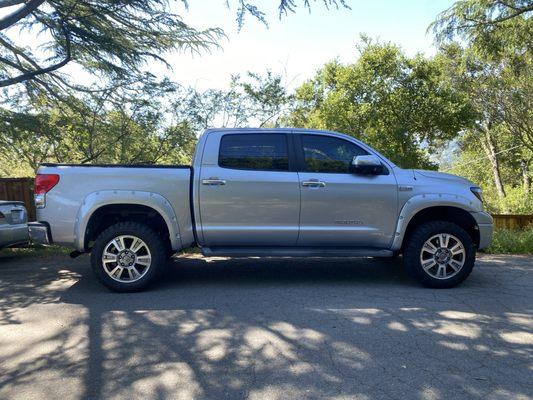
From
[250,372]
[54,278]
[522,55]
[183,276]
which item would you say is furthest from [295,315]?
[522,55]

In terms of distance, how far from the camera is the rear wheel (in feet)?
19.1

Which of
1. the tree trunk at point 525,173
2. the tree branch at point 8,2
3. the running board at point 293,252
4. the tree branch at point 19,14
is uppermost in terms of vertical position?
the tree branch at point 8,2

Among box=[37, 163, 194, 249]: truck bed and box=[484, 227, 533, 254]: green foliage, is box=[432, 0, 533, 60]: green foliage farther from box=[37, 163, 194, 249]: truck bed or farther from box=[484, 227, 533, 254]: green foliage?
box=[37, 163, 194, 249]: truck bed

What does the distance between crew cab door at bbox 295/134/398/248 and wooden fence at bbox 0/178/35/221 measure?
27.7 feet

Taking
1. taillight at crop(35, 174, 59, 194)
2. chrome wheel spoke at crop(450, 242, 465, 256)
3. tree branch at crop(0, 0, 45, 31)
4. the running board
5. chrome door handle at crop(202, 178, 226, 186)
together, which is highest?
tree branch at crop(0, 0, 45, 31)

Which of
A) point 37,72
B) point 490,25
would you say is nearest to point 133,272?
point 37,72

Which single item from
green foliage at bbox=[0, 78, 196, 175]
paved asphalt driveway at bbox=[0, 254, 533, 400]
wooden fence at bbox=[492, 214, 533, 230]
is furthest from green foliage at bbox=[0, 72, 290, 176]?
wooden fence at bbox=[492, 214, 533, 230]

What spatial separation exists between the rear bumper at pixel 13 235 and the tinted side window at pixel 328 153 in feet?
16.6

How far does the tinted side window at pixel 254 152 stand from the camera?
6.13m

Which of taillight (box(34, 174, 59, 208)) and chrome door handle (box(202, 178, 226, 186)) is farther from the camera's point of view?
chrome door handle (box(202, 178, 226, 186))

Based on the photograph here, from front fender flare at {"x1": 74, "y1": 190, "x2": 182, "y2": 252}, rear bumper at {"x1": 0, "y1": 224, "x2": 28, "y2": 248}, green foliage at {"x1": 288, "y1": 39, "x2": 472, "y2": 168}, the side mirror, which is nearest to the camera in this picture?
front fender flare at {"x1": 74, "y1": 190, "x2": 182, "y2": 252}

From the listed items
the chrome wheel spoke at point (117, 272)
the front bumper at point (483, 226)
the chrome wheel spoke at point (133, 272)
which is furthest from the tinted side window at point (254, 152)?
the front bumper at point (483, 226)

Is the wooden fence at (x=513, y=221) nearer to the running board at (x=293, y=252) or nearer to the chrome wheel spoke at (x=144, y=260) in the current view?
the running board at (x=293, y=252)

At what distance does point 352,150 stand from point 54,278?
4595mm
